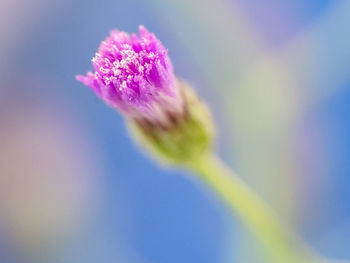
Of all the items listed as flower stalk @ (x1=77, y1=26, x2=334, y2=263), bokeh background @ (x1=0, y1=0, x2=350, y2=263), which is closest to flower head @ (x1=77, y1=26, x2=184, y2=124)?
flower stalk @ (x1=77, y1=26, x2=334, y2=263)

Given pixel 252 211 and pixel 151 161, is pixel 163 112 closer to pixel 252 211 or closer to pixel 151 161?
pixel 252 211

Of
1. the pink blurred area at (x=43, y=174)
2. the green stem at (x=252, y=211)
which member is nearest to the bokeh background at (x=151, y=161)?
the pink blurred area at (x=43, y=174)

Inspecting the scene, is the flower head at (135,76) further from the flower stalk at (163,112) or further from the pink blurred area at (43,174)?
the pink blurred area at (43,174)

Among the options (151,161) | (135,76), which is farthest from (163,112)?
(151,161)

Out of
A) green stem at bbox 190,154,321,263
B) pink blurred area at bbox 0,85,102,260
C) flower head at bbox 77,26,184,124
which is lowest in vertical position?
flower head at bbox 77,26,184,124

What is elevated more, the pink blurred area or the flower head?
the pink blurred area

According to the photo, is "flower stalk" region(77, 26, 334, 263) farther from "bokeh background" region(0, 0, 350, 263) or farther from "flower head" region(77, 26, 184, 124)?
"bokeh background" region(0, 0, 350, 263)

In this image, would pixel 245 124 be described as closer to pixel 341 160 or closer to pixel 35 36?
pixel 341 160

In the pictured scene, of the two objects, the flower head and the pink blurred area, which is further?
the pink blurred area
